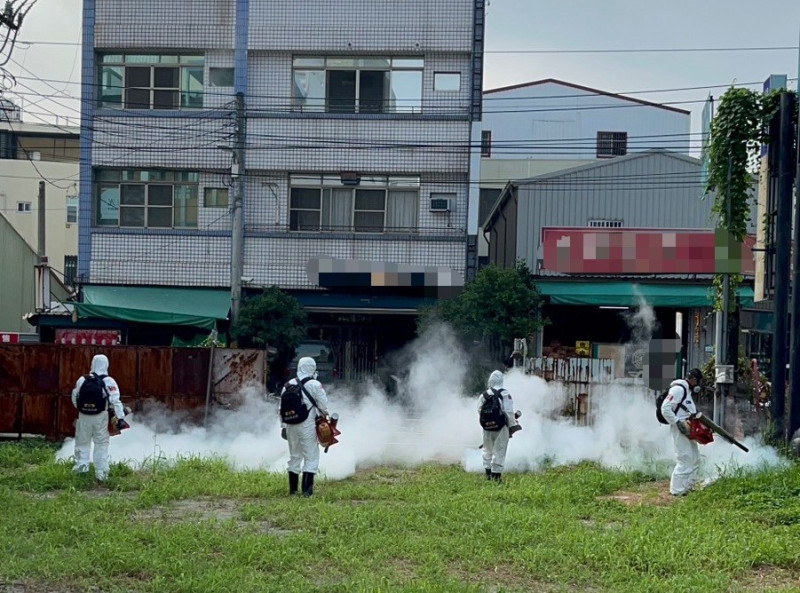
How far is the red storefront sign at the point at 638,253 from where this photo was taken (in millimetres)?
17547

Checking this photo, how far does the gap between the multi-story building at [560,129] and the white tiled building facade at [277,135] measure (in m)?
14.7

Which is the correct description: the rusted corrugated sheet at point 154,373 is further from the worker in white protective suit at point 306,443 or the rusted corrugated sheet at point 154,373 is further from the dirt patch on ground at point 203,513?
the dirt patch on ground at point 203,513

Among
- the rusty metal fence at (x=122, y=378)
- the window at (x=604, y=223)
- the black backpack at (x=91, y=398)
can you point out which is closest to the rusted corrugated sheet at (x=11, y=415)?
the rusty metal fence at (x=122, y=378)

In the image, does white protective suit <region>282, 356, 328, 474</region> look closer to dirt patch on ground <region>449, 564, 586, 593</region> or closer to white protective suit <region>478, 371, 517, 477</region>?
white protective suit <region>478, 371, 517, 477</region>

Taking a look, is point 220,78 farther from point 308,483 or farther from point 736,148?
point 308,483

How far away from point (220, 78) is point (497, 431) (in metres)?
19.9

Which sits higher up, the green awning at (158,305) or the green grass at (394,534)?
the green awning at (158,305)

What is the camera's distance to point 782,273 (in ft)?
46.3

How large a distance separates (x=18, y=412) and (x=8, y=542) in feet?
31.2

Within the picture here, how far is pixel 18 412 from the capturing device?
60.1ft

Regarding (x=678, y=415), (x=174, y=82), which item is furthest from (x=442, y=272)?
(x=678, y=415)

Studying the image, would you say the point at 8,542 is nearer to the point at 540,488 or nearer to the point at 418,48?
the point at 540,488

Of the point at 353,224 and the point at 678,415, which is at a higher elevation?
the point at 353,224

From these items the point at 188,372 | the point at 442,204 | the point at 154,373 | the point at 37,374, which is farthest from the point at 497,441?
the point at 442,204
